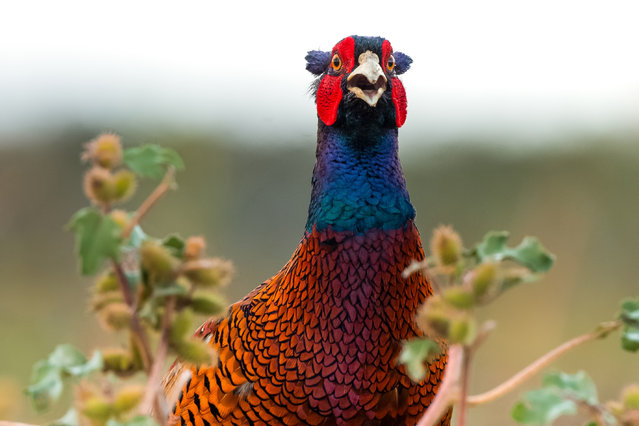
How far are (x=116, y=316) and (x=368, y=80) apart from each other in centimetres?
153

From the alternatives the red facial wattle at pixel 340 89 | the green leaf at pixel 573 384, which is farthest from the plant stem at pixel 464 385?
the red facial wattle at pixel 340 89

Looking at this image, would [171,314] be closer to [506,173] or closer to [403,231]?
[403,231]

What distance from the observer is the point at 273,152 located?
889 centimetres

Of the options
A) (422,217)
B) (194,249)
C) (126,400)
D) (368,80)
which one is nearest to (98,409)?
(126,400)

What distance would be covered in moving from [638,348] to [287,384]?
4.16ft

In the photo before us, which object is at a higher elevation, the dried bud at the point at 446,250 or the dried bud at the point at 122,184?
the dried bud at the point at 122,184

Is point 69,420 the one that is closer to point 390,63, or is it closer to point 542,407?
point 542,407

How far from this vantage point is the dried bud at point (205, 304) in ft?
3.69

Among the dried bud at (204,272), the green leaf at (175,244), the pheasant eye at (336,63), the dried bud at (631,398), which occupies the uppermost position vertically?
the pheasant eye at (336,63)

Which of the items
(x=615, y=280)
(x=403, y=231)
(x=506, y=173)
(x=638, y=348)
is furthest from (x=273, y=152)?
(x=638, y=348)

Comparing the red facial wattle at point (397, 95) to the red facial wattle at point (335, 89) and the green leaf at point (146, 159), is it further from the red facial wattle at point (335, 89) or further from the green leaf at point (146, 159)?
the green leaf at point (146, 159)

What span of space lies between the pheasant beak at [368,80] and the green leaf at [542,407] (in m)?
1.44

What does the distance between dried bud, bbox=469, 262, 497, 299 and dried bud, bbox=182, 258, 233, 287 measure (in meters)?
0.36

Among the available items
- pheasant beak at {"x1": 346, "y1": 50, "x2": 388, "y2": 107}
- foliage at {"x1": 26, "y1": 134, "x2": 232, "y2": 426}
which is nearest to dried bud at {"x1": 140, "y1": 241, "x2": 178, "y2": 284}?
foliage at {"x1": 26, "y1": 134, "x2": 232, "y2": 426}
